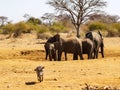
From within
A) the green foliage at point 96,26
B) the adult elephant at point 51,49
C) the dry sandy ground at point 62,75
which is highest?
the green foliage at point 96,26

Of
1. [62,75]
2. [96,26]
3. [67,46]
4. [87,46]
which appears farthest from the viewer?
[96,26]

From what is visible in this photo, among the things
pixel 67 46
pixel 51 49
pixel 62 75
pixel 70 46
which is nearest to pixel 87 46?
pixel 70 46

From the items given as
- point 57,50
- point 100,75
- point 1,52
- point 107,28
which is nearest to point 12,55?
point 1,52

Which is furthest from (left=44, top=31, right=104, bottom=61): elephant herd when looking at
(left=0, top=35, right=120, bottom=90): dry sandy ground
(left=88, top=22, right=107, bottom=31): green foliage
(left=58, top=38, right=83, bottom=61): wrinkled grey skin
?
(left=88, top=22, right=107, bottom=31): green foliage

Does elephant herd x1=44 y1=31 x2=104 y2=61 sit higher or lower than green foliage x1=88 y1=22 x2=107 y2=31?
lower

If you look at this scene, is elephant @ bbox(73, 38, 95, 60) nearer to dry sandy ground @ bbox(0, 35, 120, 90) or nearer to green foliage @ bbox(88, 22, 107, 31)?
dry sandy ground @ bbox(0, 35, 120, 90)

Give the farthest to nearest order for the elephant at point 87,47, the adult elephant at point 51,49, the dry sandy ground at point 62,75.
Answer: the elephant at point 87,47, the adult elephant at point 51,49, the dry sandy ground at point 62,75

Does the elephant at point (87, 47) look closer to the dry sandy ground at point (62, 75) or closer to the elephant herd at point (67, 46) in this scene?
the elephant herd at point (67, 46)

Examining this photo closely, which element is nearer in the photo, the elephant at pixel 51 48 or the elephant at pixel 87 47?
the elephant at pixel 51 48

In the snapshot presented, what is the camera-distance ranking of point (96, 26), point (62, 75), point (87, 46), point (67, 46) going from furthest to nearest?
point (96, 26)
point (87, 46)
point (67, 46)
point (62, 75)

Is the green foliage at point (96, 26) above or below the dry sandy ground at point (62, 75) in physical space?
above

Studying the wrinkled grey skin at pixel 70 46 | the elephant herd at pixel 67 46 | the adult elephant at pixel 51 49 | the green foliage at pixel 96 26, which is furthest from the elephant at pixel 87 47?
the green foliage at pixel 96 26

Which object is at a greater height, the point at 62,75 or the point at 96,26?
the point at 96,26

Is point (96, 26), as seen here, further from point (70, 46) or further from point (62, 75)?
point (62, 75)
